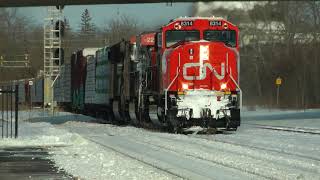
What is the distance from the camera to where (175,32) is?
23859 mm

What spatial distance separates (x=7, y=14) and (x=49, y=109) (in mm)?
11691

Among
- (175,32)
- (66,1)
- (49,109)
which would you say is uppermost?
(66,1)

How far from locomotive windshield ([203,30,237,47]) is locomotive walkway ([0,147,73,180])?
30.5ft

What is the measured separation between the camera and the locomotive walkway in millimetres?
11125

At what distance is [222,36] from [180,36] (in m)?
1.62

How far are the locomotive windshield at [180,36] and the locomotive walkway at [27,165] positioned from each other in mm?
8480

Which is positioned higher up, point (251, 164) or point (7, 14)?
point (7, 14)

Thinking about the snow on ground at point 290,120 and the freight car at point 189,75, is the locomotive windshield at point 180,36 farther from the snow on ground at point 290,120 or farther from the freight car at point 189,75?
the snow on ground at point 290,120

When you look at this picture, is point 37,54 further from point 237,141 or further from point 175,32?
point 237,141

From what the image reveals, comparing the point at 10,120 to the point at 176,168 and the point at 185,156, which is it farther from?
the point at 176,168

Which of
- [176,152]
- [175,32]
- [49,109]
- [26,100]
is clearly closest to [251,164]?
[176,152]

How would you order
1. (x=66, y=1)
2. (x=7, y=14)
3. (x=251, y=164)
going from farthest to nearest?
1. (x=7, y=14)
2. (x=66, y=1)
3. (x=251, y=164)

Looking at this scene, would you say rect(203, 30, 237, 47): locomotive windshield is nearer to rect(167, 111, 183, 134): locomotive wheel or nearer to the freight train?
the freight train

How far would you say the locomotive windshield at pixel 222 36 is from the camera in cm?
2386
